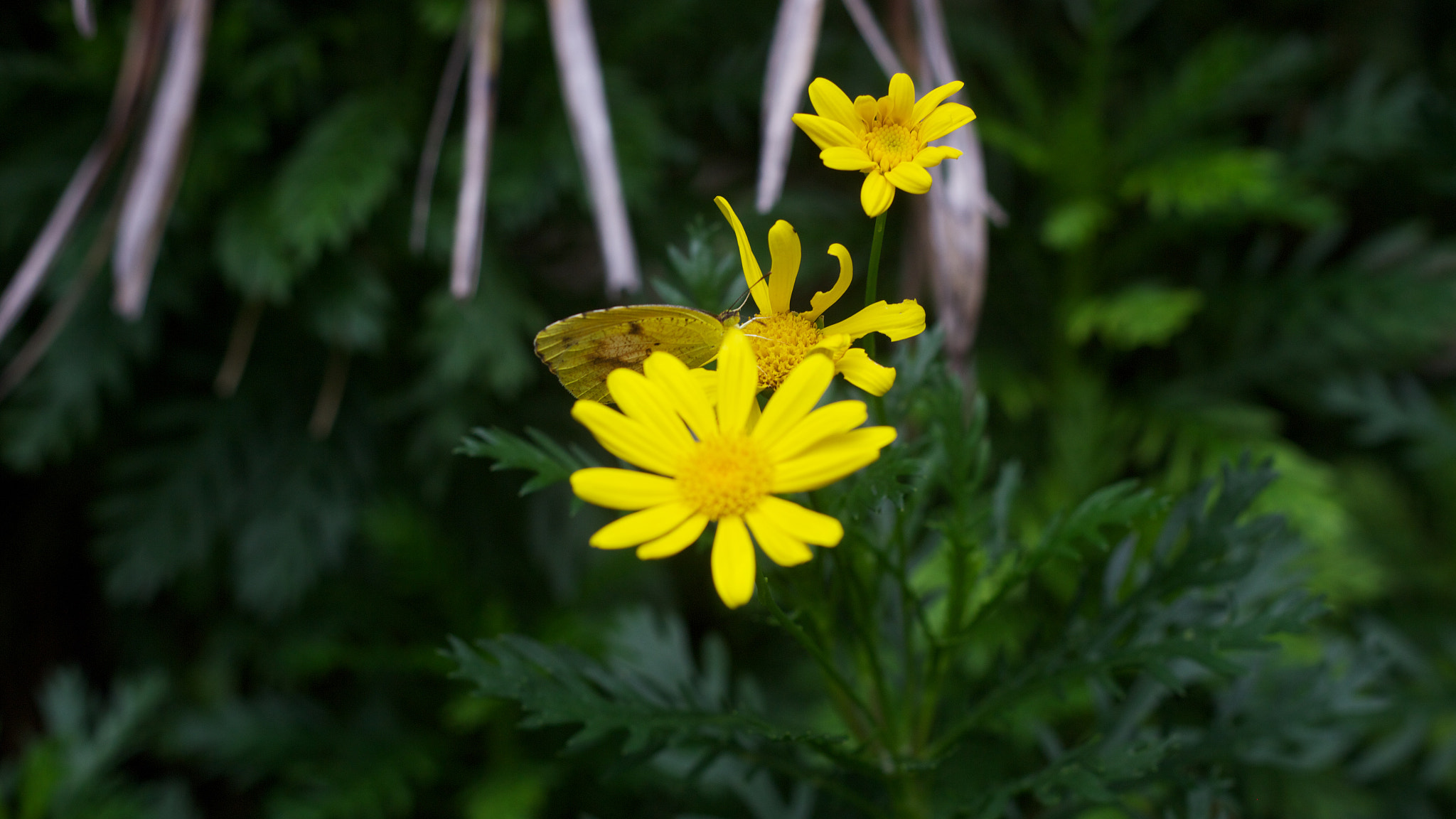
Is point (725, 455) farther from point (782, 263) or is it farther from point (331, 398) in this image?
point (331, 398)

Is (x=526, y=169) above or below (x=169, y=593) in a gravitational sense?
above

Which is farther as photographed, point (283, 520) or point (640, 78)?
point (640, 78)

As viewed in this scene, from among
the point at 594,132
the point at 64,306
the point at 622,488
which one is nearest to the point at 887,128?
the point at 622,488

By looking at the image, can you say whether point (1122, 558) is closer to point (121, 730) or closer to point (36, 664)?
point (121, 730)

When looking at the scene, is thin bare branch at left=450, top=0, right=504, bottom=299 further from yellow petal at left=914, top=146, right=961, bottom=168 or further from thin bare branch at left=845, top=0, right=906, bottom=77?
yellow petal at left=914, top=146, right=961, bottom=168

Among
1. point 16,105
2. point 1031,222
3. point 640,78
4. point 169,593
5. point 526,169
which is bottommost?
point 169,593

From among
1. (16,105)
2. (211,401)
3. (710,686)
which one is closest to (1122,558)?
(710,686)

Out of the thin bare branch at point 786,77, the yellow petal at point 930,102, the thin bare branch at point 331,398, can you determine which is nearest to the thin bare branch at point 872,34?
the thin bare branch at point 786,77

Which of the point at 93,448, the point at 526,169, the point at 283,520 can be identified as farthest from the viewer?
the point at 93,448

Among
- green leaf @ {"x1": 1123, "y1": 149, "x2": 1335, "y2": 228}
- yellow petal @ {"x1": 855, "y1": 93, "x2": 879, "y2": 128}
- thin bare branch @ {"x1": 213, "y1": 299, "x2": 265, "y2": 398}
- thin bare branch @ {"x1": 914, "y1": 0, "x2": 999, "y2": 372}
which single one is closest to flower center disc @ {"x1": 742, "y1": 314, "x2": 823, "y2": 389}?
yellow petal @ {"x1": 855, "y1": 93, "x2": 879, "y2": 128}
